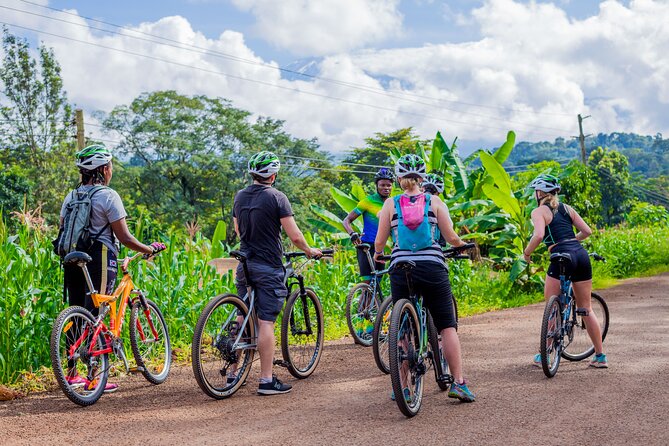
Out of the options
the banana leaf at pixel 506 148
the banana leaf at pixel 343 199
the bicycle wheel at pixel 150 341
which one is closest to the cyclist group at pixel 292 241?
the bicycle wheel at pixel 150 341

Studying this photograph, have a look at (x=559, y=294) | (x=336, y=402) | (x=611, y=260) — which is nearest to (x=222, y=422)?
(x=336, y=402)

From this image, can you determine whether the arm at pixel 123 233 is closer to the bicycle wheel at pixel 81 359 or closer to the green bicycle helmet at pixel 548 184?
the bicycle wheel at pixel 81 359

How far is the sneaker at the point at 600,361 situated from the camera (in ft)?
24.2

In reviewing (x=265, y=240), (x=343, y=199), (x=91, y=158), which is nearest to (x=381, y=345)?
(x=265, y=240)

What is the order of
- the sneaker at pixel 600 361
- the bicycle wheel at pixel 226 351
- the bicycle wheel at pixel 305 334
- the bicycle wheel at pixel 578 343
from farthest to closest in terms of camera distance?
the bicycle wheel at pixel 578 343
the sneaker at pixel 600 361
the bicycle wheel at pixel 305 334
the bicycle wheel at pixel 226 351

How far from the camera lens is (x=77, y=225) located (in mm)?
6328

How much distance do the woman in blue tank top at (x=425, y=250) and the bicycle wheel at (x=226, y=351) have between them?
132cm

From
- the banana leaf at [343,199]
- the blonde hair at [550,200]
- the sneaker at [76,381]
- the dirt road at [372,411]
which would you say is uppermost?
the banana leaf at [343,199]

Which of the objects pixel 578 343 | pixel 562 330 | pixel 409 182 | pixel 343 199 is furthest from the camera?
pixel 343 199

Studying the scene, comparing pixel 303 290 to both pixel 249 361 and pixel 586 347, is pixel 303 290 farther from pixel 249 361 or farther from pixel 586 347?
pixel 586 347

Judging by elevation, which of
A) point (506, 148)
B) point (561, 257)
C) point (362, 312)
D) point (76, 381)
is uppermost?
point (506, 148)

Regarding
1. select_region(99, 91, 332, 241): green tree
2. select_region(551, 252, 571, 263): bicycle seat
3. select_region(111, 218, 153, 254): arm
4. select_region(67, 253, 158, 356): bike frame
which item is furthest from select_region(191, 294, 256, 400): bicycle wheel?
select_region(99, 91, 332, 241): green tree

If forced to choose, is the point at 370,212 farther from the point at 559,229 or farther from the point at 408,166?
the point at 408,166

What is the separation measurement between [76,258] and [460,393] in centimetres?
Answer: 312
